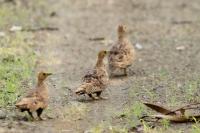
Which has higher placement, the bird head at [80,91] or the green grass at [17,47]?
the green grass at [17,47]

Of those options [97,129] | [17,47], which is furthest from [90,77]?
[17,47]

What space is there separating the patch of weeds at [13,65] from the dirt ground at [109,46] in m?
0.26

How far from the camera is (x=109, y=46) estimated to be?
14.1m

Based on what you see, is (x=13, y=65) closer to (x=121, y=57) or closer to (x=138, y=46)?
(x=121, y=57)

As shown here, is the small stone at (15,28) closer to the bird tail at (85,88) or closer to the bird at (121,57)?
the bird at (121,57)

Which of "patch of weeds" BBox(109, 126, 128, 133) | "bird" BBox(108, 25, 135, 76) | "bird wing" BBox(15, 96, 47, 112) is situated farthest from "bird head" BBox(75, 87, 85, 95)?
"bird" BBox(108, 25, 135, 76)

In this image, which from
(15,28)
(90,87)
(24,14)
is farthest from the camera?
(24,14)

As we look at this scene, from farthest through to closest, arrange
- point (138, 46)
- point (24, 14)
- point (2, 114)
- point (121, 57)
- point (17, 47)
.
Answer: point (24, 14) < point (138, 46) < point (17, 47) < point (121, 57) < point (2, 114)

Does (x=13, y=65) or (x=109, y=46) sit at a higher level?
(x=109, y=46)

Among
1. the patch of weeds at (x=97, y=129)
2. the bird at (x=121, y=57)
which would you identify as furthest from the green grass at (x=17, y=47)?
the patch of weeds at (x=97, y=129)

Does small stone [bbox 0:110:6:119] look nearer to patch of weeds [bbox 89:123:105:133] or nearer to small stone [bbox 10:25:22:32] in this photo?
patch of weeds [bbox 89:123:105:133]

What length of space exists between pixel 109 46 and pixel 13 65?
3097mm

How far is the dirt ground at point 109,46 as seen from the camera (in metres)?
8.66

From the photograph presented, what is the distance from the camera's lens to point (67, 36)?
48.6 feet
